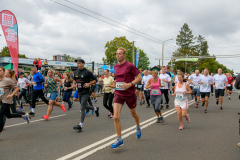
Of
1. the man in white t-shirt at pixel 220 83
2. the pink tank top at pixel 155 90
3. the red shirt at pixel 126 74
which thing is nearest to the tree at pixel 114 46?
the man in white t-shirt at pixel 220 83

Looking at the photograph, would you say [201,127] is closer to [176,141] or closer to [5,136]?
[176,141]

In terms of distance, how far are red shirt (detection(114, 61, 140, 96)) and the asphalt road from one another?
115cm

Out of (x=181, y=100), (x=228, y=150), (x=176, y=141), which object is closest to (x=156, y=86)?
(x=181, y=100)

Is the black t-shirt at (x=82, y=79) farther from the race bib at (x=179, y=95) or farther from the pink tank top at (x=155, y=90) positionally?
the race bib at (x=179, y=95)

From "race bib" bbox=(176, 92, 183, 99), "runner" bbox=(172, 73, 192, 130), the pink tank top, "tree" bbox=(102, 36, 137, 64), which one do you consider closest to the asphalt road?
"runner" bbox=(172, 73, 192, 130)

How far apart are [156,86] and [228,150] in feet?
12.2

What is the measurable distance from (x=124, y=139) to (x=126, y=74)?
1.65m

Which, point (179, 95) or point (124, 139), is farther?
point (179, 95)

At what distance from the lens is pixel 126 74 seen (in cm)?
462

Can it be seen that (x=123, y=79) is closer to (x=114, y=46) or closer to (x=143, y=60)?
(x=114, y=46)

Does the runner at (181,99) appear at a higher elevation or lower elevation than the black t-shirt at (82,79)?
lower

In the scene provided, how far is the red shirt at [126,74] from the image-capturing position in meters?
4.62

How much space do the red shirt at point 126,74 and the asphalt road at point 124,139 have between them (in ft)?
3.79

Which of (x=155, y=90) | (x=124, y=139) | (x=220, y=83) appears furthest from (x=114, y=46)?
(x=124, y=139)
